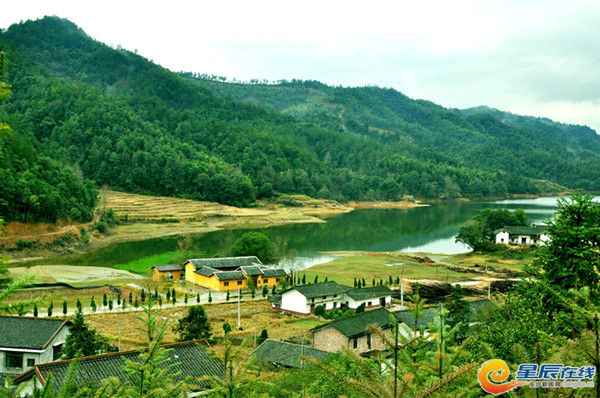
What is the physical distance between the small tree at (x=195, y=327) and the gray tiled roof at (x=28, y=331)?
584 centimetres

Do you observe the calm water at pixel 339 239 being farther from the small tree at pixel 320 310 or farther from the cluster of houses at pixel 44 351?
the cluster of houses at pixel 44 351

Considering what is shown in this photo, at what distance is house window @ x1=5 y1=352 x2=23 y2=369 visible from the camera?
18.7 m

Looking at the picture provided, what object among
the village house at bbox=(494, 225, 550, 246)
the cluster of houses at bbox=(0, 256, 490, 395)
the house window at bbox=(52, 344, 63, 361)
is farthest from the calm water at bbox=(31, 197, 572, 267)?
the house window at bbox=(52, 344, 63, 361)

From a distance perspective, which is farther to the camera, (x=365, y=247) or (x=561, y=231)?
(x=365, y=247)

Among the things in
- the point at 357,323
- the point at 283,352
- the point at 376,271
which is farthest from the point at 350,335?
the point at 376,271

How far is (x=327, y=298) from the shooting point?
33.8 meters

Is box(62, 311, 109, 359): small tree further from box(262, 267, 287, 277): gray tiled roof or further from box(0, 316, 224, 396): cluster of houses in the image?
box(262, 267, 287, 277): gray tiled roof

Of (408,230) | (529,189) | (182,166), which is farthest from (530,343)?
(529,189)

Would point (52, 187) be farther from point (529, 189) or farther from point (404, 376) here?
point (529, 189)

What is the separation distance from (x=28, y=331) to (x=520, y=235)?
5393 cm

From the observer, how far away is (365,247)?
65.6 meters

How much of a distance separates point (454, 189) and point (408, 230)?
72470 mm

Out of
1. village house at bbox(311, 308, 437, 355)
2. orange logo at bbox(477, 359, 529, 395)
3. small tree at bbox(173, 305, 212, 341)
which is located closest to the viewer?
orange logo at bbox(477, 359, 529, 395)

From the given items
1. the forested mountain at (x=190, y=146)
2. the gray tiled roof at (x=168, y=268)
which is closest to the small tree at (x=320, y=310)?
the gray tiled roof at (x=168, y=268)
